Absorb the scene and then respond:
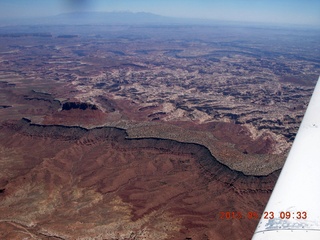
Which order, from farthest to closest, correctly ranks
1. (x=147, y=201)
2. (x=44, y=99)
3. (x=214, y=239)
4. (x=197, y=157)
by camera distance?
(x=44, y=99) < (x=197, y=157) < (x=147, y=201) < (x=214, y=239)

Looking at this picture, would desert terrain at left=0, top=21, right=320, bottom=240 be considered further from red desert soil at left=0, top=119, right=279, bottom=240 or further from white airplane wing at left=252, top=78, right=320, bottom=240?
white airplane wing at left=252, top=78, right=320, bottom=240

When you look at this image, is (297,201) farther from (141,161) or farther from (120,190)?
(141,161)

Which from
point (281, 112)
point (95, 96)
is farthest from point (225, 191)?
point (95, 96)

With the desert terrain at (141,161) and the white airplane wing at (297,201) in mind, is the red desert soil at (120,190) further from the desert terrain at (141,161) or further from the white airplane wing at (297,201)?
the white airplane wing at (297,201)

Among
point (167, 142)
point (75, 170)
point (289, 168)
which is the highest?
point (289, 168)

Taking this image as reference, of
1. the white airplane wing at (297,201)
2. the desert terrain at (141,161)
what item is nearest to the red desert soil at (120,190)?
the desert terrain at (141,161)

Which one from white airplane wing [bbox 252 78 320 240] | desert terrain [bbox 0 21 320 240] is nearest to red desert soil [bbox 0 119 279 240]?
desert terrain [bbox 0 21 320 240]

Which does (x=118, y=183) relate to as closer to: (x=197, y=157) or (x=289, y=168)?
(x=197, y=157)
